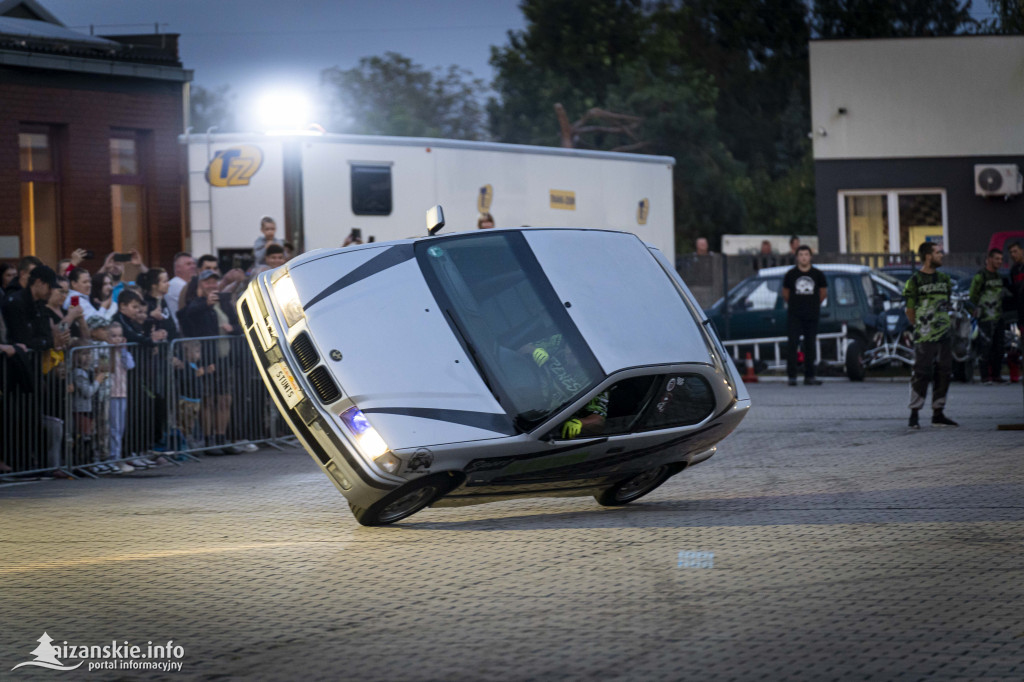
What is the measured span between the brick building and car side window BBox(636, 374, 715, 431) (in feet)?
48.2

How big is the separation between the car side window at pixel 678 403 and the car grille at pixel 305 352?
210 centimetres

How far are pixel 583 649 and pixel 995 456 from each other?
7310mm

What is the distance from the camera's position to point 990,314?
2022cm

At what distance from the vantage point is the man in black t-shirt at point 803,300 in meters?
20.8

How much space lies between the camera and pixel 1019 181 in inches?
1414

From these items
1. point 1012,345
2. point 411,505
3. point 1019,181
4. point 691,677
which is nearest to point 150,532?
point 411,505

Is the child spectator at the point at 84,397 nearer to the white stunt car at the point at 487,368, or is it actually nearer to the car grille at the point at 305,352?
the white stunt car at the point at 487,368

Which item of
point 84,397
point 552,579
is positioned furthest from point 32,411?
point 552,579

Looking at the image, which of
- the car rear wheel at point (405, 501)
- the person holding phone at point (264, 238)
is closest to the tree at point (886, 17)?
the person holding phone at point (264, 238)

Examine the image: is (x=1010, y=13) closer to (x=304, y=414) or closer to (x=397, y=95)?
(x=304, y=414)

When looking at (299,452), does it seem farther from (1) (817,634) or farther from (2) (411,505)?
(1) (817,634)

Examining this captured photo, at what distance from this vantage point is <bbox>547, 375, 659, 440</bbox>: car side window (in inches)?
344

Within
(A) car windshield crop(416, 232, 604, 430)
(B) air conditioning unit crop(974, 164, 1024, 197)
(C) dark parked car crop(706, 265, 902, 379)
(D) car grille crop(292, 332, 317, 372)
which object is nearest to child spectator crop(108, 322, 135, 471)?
(D) car grille crop(292, 332, 317, 372)

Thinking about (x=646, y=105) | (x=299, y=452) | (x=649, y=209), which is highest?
(x=646, y=105)
